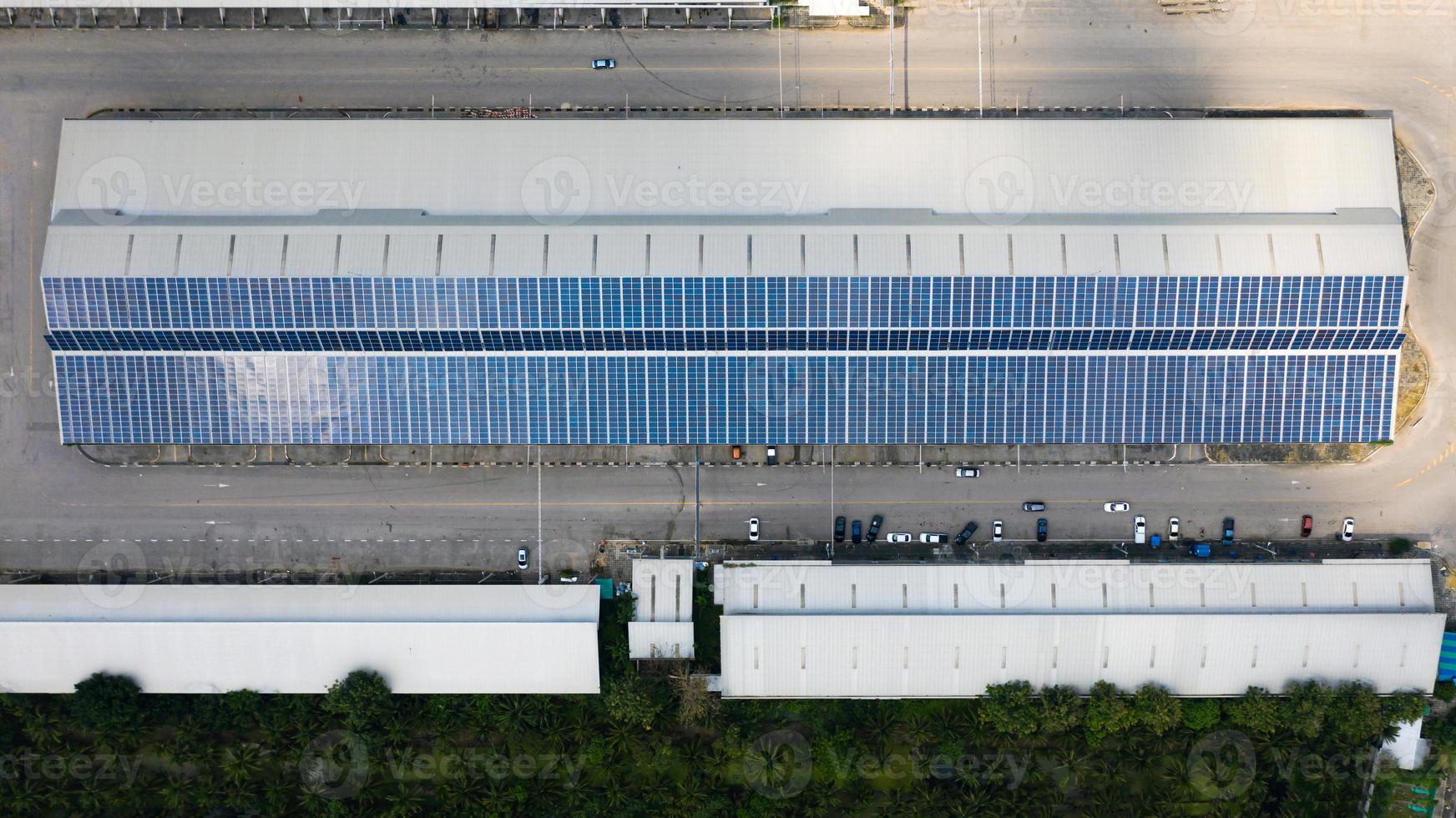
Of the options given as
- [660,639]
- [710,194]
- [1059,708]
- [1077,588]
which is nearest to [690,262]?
[710,194]

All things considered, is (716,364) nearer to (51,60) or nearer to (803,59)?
(803,59)

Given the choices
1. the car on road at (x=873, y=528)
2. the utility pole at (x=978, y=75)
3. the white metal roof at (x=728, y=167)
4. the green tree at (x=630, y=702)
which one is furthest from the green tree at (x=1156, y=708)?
the utility pole at (x=978, y=75)

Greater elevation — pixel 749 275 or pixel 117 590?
pixel 749 275

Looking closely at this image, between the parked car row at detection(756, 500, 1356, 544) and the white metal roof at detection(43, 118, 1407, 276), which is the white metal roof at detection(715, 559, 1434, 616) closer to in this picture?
the parked car row at detection(756, 500, 1356, 544)

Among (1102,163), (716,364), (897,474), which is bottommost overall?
(897,474)

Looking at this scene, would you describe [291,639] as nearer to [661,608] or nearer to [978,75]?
[661,608]

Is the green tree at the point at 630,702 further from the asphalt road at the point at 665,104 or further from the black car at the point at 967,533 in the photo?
the black car at the point at 967,533

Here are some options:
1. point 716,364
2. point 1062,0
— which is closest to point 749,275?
point 716,364
